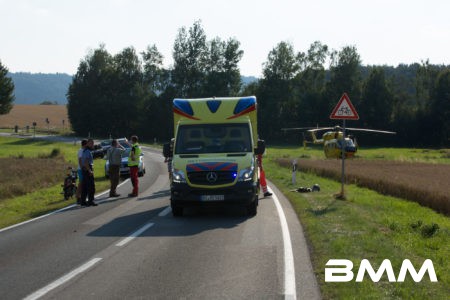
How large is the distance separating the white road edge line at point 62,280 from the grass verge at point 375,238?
3.53m

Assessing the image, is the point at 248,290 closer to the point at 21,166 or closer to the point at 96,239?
the point at 96,239

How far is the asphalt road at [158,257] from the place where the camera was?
712 centimetres

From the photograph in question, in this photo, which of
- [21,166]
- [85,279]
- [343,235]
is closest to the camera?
[85,279]

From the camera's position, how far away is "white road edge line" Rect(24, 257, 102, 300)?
693cm

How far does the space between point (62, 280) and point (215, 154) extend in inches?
266

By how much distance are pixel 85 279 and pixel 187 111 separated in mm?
7871

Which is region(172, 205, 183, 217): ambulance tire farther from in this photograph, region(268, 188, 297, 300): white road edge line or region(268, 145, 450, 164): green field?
Answer: region(268, 145, 450, 164): green field

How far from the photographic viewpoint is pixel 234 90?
84.8 meters

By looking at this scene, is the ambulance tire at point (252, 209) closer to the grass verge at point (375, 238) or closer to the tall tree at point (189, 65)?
the grass verge at point (375, 238)

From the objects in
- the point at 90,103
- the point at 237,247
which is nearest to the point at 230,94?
the point at 90,103

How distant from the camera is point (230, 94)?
83.1 meters

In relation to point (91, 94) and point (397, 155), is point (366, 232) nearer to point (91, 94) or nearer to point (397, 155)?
point (397, 155)

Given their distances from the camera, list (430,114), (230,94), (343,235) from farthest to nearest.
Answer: (230,94) → (430,114) → (343,235)

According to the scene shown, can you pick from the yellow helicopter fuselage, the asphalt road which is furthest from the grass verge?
the yellow helicopter fuselage
